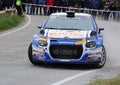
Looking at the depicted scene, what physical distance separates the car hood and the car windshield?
1.47 feet

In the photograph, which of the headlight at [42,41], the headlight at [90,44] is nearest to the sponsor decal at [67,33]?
the headlight at [42,41]

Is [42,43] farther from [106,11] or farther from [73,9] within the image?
[73,9]

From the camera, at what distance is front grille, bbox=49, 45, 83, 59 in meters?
13.9

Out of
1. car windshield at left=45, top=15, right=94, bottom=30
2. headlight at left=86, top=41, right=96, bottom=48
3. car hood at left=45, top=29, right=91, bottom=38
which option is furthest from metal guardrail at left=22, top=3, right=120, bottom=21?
headlight at left=86, top=41, right=96, bottom=48

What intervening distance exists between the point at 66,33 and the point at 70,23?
1077 mm

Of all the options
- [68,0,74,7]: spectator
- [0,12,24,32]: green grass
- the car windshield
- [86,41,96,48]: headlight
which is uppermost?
the car windshield

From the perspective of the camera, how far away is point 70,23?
15352 mm

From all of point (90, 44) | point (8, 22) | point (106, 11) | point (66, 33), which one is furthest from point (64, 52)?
point (106, 11)

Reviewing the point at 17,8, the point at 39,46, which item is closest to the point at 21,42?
the point at 39,46

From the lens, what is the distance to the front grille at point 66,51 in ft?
45.7

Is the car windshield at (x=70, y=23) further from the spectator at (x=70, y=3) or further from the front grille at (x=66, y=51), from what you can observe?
the spectator at (x=70, y=3)

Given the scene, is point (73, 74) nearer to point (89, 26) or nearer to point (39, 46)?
point (39, 46)

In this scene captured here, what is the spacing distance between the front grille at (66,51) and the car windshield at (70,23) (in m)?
1.13

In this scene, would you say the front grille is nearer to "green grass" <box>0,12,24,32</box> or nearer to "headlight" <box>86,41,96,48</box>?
"headlight" <box>86,41,96,48</box>
